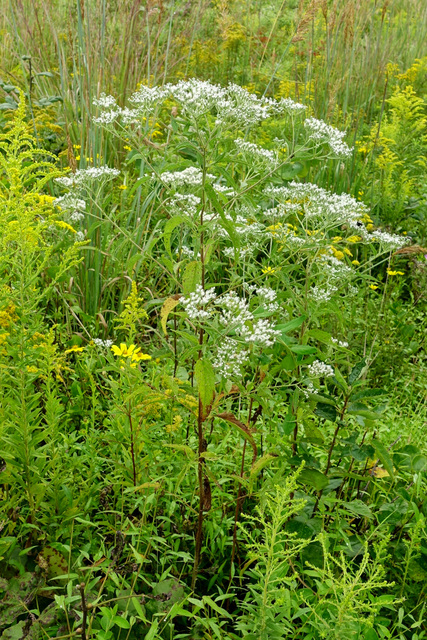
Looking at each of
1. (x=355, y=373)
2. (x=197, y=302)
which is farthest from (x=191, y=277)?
(x=355, y=373)

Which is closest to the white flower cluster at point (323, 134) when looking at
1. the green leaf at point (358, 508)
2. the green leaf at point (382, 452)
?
the green leaf at point (382, 452)

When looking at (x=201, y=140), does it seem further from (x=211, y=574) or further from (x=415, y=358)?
(x=415, y=358)

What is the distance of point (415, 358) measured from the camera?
11.3 ft

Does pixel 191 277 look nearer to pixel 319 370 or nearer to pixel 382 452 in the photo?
pixel 319 370

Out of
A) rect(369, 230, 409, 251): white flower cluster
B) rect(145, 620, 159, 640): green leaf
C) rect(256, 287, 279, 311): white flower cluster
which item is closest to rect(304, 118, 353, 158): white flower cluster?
rect(369, 230, 409, 251): white flower cluster

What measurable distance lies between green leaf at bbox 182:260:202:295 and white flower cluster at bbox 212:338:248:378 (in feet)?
0.56

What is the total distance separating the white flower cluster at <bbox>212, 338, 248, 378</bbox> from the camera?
4.89 feet

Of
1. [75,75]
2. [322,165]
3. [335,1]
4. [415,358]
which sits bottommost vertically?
[415,358]

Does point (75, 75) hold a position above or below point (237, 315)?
above

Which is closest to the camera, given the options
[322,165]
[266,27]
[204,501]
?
[204,501]

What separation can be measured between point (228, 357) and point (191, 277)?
240mm

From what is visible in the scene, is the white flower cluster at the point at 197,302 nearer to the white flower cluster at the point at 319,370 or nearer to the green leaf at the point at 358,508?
the white flower cluster at the point at 319,370

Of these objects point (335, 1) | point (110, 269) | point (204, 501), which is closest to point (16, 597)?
point (204, 501)

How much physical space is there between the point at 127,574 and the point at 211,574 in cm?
27
